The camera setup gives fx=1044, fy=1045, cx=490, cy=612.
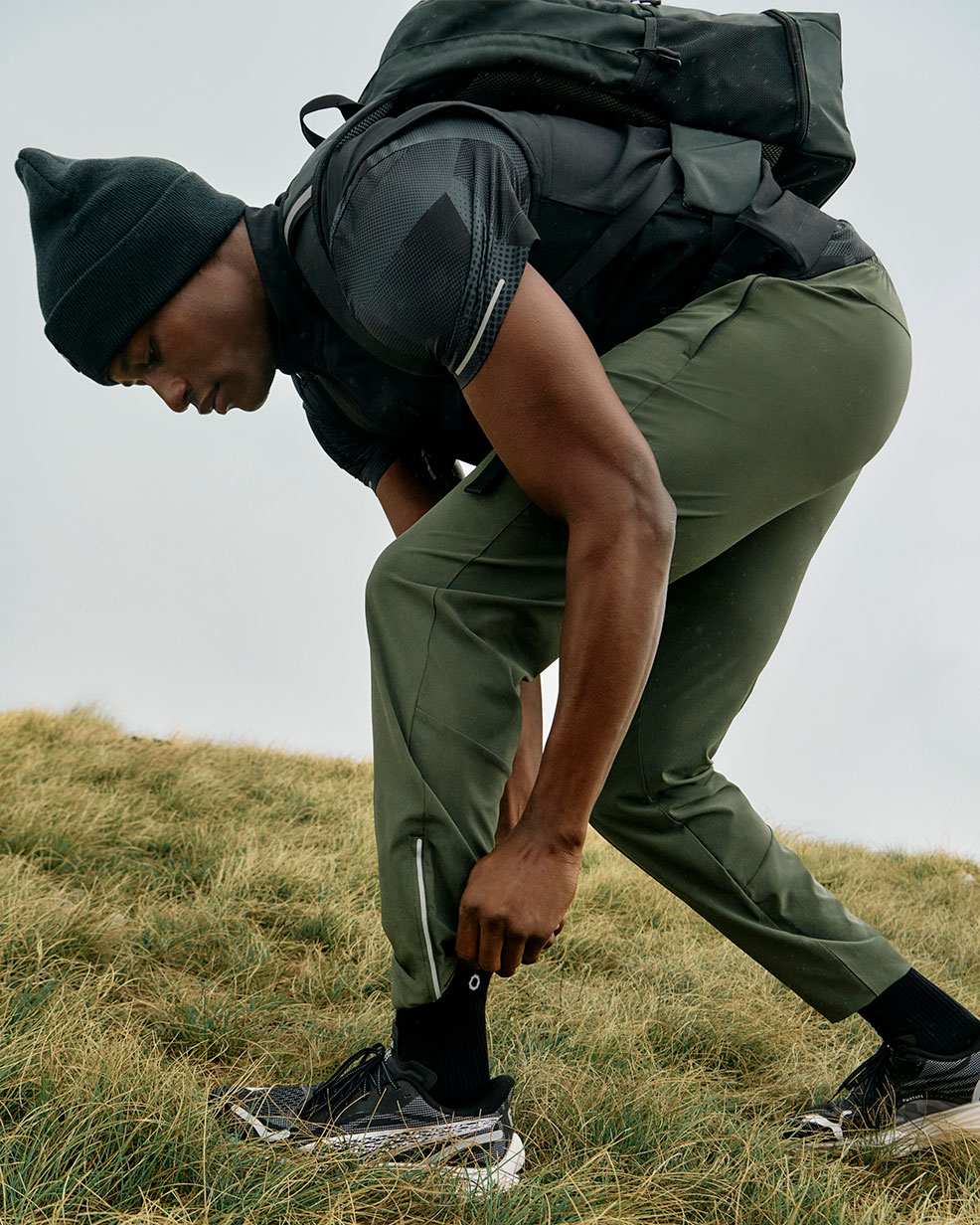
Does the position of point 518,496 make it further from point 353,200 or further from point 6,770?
point 6,770

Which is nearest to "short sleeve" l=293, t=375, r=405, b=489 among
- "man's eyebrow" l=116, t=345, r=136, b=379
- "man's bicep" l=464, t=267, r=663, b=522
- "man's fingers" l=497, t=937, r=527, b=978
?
"man's eyebrow" l=116, t=345, r=136, b=379

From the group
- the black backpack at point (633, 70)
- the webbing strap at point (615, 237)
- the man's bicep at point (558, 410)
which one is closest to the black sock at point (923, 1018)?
the man's bicep at point (558, 410)

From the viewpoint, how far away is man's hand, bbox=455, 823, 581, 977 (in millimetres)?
1630

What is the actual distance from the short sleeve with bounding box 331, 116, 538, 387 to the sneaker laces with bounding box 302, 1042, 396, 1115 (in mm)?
1243

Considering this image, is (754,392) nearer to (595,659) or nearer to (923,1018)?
(595,659)

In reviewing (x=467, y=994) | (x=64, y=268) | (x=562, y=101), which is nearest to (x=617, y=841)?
(x=467, y=994)

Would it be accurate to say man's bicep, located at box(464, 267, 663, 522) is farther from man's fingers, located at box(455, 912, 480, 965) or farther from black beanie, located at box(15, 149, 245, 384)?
black beanie, located at box(15, 149, 245, 384)

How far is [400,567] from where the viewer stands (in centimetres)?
180

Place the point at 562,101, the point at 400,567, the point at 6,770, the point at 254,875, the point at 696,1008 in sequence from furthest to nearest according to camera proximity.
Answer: the point at 6,770 < the point at 254,875 < the point at 696,1008 < the point at 562,101 < the point at 400,567

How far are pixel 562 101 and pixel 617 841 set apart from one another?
1.57 meters

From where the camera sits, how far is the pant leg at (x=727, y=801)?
7.50 ft

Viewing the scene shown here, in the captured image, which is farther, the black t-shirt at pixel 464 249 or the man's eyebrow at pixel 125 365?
the man's eyebrow at pixel 125 365

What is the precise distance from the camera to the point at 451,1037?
185 cm

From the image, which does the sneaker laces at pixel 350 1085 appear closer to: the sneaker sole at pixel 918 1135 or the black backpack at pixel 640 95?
the sneaker sole at pixel 918 1135
